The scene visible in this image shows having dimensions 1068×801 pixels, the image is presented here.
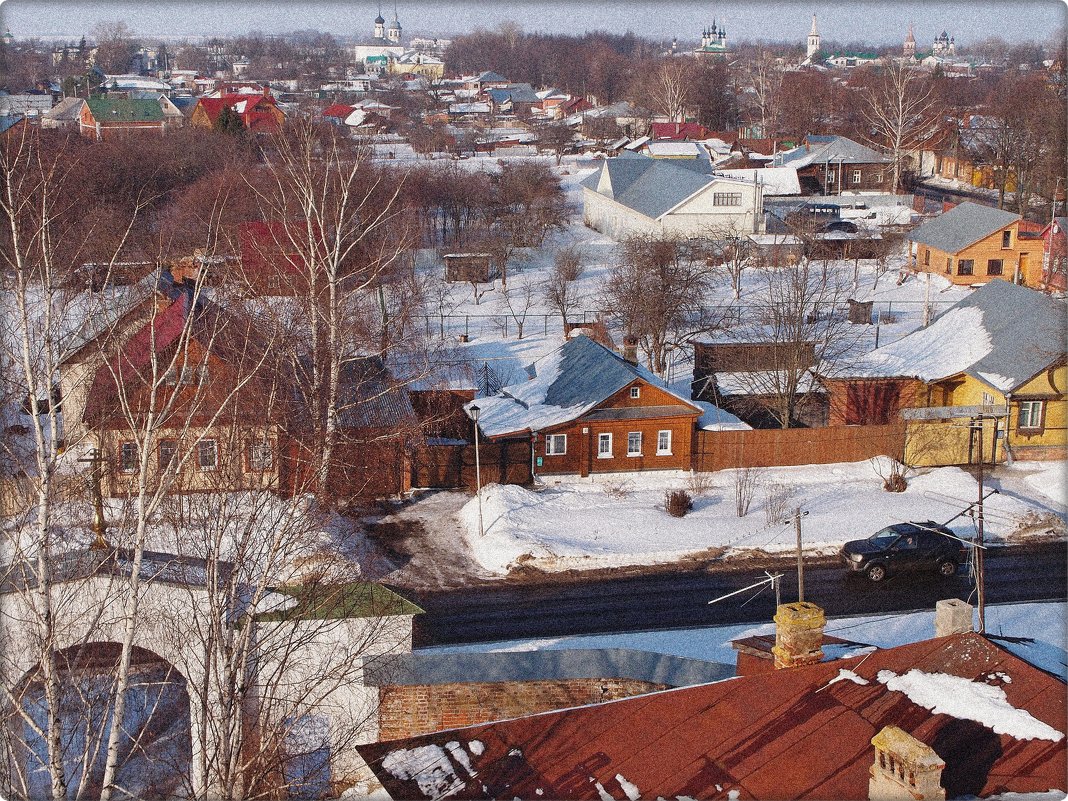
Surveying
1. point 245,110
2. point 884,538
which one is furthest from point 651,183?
point 245,110

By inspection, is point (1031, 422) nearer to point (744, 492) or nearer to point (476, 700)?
point (744, 492)

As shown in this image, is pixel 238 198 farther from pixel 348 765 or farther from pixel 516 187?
pixel 348 765

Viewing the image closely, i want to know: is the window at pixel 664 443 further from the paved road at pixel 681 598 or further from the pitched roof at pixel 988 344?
the pitched roof at pixel 988 344

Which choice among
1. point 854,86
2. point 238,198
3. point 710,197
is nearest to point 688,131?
point 854,86

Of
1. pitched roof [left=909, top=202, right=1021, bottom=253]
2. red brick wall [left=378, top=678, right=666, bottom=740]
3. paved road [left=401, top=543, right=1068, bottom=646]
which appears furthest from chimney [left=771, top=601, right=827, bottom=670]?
pitched roof [left=909, top=202, right=1021, bottom=253]

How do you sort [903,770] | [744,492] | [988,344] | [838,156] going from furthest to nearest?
[838,156]
[988,344]
[744,492]
[903,770]
